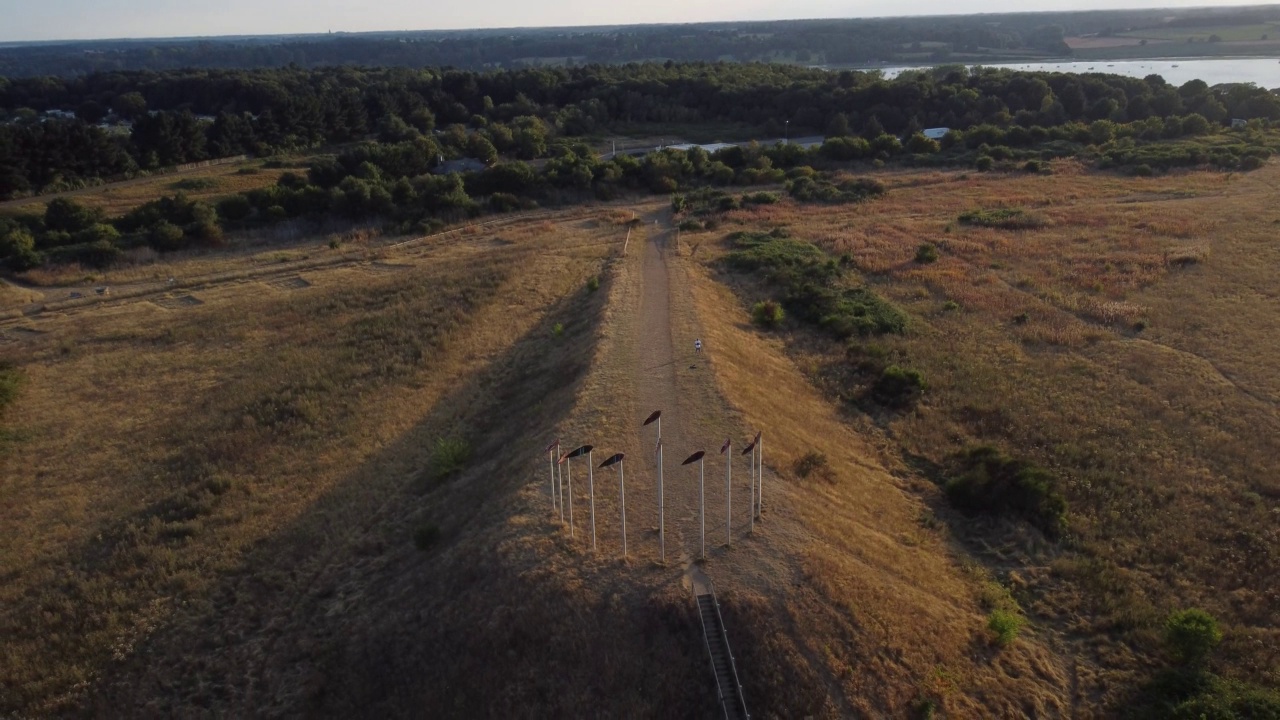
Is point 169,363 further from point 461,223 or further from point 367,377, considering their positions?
point 461,223

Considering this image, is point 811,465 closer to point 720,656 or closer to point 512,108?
point 720,656

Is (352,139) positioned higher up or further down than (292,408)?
higher up

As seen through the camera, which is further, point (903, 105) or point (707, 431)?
point (903, 105)

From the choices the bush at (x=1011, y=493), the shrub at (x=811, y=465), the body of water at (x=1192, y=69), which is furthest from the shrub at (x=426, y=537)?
the body of water at (x=1192, y=69)

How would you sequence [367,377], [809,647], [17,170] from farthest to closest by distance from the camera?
[17,170]
[367,377]
[809,647]

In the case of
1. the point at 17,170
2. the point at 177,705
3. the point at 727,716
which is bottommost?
the point at 177,705

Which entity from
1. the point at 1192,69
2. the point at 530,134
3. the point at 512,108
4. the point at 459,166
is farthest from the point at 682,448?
the point at 1192,69

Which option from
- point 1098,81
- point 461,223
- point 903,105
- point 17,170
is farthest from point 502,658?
point 1098,81

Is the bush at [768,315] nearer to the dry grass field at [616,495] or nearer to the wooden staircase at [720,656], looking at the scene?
the dry grass field at [616,495]
